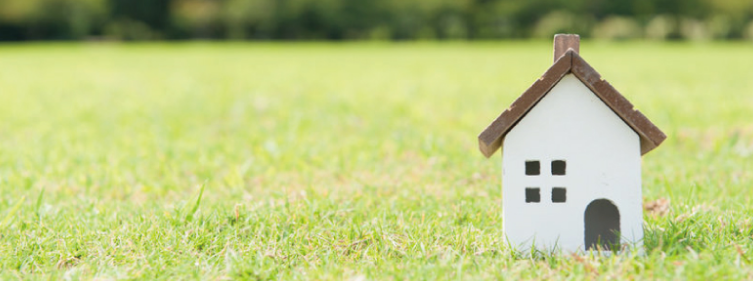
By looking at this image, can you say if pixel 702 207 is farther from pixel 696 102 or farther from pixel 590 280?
pixel 696 102

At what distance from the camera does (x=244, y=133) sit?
575 centimetres

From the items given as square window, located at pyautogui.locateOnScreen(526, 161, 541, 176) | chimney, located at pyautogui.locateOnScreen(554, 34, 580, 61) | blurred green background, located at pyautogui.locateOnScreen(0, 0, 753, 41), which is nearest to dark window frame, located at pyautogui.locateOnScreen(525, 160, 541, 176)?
square window, located at pyautogui.locateOnScreen(526, 161, 541, 176)

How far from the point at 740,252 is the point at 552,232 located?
23.8 inches

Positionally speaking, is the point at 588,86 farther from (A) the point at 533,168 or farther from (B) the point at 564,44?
(A) the point at 533,168

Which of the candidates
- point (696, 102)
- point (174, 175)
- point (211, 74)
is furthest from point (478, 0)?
point (174, 175)

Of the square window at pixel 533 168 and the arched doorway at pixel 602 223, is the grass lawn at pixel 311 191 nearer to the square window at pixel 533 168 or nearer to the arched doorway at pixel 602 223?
the arched doorway at pixel 602 223

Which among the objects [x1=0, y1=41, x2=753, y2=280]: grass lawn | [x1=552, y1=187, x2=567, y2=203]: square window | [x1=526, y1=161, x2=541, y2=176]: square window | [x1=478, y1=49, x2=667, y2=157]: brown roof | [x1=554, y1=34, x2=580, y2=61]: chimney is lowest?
[x1=0, y1=41, x2=753, y2=280]: grass lawn

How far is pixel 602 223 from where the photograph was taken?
8.71 feet

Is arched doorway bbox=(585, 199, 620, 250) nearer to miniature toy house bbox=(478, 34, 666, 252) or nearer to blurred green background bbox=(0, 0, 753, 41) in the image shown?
miniature toy house bbox=(478, 34, 666, 252)

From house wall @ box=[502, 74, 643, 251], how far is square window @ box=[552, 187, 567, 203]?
63 mm

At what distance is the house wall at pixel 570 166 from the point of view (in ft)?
7.42

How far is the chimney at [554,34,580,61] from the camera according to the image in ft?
7.39

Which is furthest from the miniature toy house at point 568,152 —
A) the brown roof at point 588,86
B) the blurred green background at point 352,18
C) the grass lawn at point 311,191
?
the blurred green background at point 352,18

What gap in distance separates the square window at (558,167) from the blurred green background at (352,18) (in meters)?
48.6
